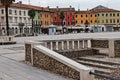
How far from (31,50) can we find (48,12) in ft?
372

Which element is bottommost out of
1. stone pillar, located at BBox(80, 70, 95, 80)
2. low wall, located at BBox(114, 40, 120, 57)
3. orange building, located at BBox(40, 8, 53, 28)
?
stone pillar, located at BBox(80, 70, 95, 80)

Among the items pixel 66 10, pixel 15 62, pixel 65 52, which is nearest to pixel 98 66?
pixel 65 52

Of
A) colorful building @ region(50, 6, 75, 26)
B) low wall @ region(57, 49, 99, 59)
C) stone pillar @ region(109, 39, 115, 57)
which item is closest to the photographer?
low wall @ region(57, 49, 99, 59)

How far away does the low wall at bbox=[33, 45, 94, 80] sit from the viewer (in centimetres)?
1212

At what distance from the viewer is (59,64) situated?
13.6 meters

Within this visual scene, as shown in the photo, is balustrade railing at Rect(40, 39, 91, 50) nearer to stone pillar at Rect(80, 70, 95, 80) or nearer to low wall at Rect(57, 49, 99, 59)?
low wall at Rect(57, 49, 99, 59)

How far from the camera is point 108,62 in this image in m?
16.5

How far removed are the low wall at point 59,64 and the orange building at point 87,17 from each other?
128 m

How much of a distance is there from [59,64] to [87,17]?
5158 inches

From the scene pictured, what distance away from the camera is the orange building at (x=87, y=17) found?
5613 inches

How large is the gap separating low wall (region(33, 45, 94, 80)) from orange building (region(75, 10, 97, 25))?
5041 inches

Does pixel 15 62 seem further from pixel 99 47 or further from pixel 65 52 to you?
pixel 99 47

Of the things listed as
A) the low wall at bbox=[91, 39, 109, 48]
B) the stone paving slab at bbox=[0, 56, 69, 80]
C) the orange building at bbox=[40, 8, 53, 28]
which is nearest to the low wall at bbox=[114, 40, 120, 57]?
the low wall at bbox=[91, 39, 109, 48]

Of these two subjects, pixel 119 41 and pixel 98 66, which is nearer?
pixel 98 66
